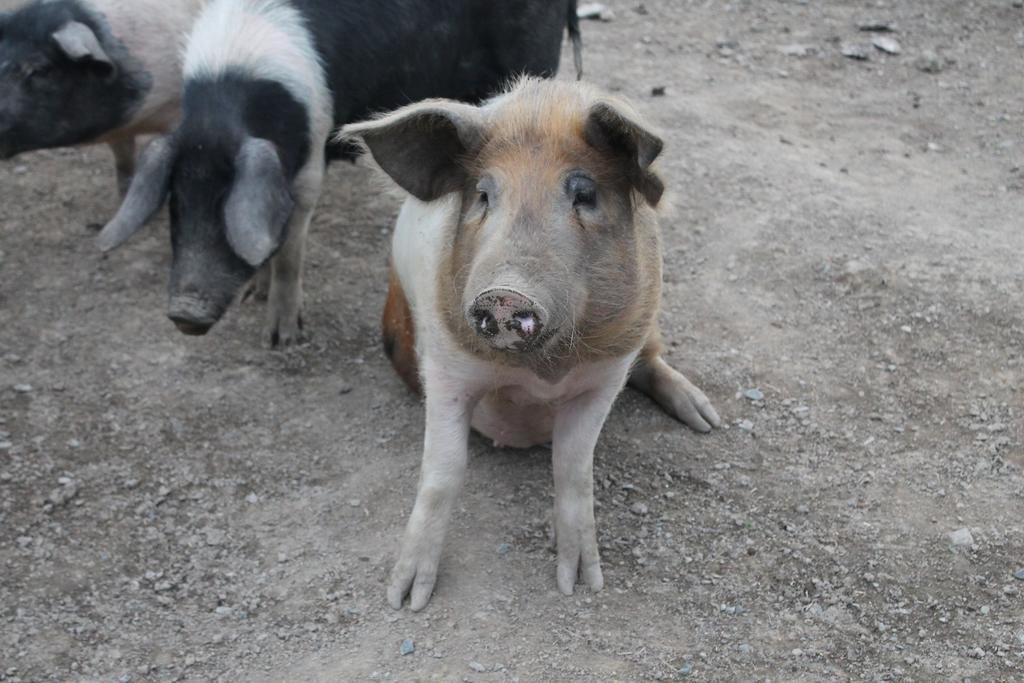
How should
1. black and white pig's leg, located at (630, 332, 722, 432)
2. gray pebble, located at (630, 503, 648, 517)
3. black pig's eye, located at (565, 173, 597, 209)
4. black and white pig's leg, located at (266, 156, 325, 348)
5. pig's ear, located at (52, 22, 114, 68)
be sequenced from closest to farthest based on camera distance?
black pig's eye, located at (565, 173, 597, 209) < gray pebble, located at (630, 503, 648, 517) < black and white pig's leg, located at (630, 332, 722, 432) < black and white pig's leg, located at (266, 156, 325, 348) < pig's ear, located at (52, 22, 114, 68)

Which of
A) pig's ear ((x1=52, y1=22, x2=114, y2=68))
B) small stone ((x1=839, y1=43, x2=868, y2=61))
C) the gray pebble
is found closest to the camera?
the gray pebble

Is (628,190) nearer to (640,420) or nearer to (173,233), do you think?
(640,420)

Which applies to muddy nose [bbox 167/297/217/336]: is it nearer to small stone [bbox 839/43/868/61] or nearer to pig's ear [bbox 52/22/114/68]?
pig's ear [bbox 52/22/114/68]

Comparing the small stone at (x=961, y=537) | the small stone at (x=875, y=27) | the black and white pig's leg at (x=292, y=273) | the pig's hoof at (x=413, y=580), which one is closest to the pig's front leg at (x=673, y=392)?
the small stone at (x=961, y=537)

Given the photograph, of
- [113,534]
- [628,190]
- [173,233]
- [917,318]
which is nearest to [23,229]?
[173,233]

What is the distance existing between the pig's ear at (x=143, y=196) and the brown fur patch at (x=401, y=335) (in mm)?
824

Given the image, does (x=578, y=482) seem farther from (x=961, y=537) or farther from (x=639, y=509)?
(x=961, y=537)

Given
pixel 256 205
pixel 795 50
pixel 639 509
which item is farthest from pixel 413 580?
pixel 795 50

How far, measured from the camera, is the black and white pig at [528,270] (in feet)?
9.40

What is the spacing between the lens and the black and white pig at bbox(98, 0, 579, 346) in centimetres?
431

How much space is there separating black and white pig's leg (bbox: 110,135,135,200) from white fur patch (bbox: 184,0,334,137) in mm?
972

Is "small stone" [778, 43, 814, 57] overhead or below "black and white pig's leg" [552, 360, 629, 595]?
below

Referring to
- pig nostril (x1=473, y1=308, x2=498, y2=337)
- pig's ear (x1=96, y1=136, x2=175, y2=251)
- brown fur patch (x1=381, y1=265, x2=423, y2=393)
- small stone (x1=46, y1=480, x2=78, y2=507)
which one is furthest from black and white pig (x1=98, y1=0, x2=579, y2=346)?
pig nostril (x1=473, y1=308, x2=498, y2=337)

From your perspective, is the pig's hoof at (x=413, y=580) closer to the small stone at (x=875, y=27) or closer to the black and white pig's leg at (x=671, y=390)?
the black and white pig's leg at (x=671, y=390)
